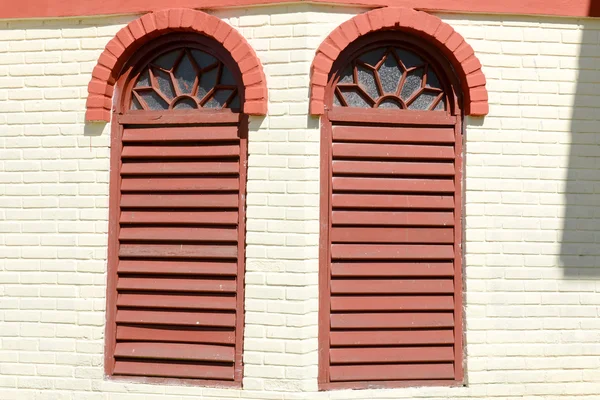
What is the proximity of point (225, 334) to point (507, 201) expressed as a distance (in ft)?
6.89

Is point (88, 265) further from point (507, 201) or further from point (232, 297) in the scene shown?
point (507, 201)

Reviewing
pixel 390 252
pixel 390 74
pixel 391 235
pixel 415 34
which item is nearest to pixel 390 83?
pixel 390 74

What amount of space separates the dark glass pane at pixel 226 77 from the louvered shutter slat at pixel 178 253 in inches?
12.4

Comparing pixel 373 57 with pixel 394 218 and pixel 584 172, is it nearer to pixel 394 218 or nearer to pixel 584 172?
pixel 394 218

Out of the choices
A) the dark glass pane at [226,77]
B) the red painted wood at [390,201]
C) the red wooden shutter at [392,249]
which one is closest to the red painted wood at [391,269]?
the red wooden shutter at [392,249]

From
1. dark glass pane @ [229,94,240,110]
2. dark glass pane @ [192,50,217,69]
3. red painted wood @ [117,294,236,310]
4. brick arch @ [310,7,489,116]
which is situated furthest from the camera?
dark glass pane @ [192,50,217,69]

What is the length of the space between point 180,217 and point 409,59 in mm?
1906

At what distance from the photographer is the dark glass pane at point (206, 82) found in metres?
5.24

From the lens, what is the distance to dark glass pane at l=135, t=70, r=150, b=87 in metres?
5.36

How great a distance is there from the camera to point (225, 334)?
16.6ft

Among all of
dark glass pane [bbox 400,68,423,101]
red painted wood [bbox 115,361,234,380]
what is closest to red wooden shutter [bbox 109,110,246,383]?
red painted wood [bbox 115,361,234,380]

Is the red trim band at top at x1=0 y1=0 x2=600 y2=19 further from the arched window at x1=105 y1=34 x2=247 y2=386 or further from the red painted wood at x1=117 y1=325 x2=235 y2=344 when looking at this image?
the red painted wood at x1=117 y1=325 x2=235 y2=344

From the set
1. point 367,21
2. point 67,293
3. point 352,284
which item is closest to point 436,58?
point 367,21

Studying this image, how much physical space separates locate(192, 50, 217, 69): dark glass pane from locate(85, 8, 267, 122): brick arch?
0.18m
